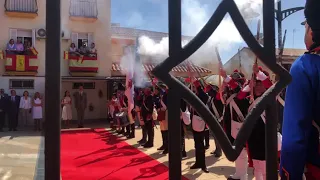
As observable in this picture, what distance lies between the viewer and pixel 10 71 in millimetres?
14000

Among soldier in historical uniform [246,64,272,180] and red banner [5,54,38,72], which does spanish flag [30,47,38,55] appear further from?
soldier in historical uniform [246,64,272,180]

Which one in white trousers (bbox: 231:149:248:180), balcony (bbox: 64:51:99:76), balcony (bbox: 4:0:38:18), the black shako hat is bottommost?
white trousers (bbox: 231:149:248:180)

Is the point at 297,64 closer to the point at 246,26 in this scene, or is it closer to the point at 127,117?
the point at 246,26

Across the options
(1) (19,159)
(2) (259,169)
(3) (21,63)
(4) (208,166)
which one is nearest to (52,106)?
(2) (259,169)

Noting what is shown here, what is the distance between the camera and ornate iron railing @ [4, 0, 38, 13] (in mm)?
14695

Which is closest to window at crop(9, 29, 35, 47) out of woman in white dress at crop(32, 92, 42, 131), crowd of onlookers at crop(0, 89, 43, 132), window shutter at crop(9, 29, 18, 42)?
window shutter at crop(9, 29, 18, 42)

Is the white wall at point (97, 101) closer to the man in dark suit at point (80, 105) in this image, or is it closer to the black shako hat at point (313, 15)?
the man in dark suit at point (80, 105)

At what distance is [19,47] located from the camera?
A: 46.6 feet

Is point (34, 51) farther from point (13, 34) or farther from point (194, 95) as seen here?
point (194, 95)

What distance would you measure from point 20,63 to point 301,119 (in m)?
14.5

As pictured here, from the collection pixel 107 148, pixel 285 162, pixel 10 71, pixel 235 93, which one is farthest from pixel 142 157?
pixel 10 71

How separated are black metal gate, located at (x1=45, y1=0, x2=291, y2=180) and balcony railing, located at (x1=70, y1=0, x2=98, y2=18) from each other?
49.8ft

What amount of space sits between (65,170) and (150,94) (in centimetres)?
308

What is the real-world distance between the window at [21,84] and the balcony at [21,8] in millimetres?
3106
